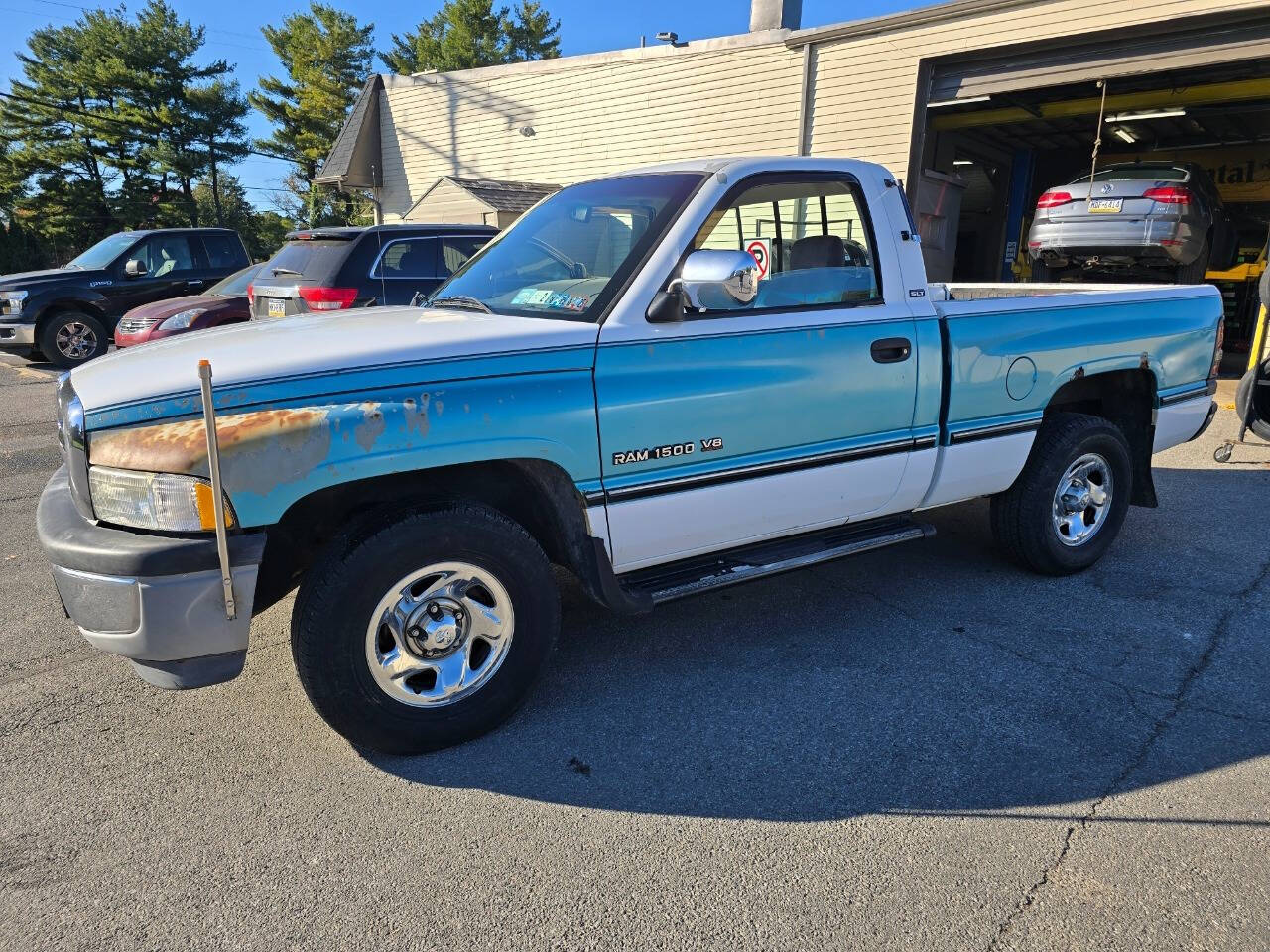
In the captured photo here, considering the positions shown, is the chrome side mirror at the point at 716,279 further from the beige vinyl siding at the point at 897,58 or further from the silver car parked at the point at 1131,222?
→ the beige vinyl siding at the point at 897,58

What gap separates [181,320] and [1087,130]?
15.1 metres

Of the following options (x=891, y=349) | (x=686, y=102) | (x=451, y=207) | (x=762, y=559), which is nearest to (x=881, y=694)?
(x=762, y=559)

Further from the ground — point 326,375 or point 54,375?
point 326,375

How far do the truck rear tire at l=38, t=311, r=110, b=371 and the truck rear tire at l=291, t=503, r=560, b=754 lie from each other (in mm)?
12157

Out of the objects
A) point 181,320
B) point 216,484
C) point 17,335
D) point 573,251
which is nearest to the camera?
point 216,484

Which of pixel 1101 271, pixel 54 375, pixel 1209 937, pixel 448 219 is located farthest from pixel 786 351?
pixel 448 219

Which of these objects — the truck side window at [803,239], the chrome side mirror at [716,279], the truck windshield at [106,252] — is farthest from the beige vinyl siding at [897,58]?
the truck windshield at [106,252]

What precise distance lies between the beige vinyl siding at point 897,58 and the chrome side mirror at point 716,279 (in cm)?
957

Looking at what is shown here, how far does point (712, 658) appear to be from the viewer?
3734 mm

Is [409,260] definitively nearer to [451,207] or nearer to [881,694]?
[881,694]

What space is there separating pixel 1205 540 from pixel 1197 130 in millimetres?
14418

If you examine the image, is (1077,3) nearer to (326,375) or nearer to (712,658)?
(712,658)

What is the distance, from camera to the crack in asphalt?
2342mm

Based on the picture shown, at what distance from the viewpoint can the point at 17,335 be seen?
39.7ft
